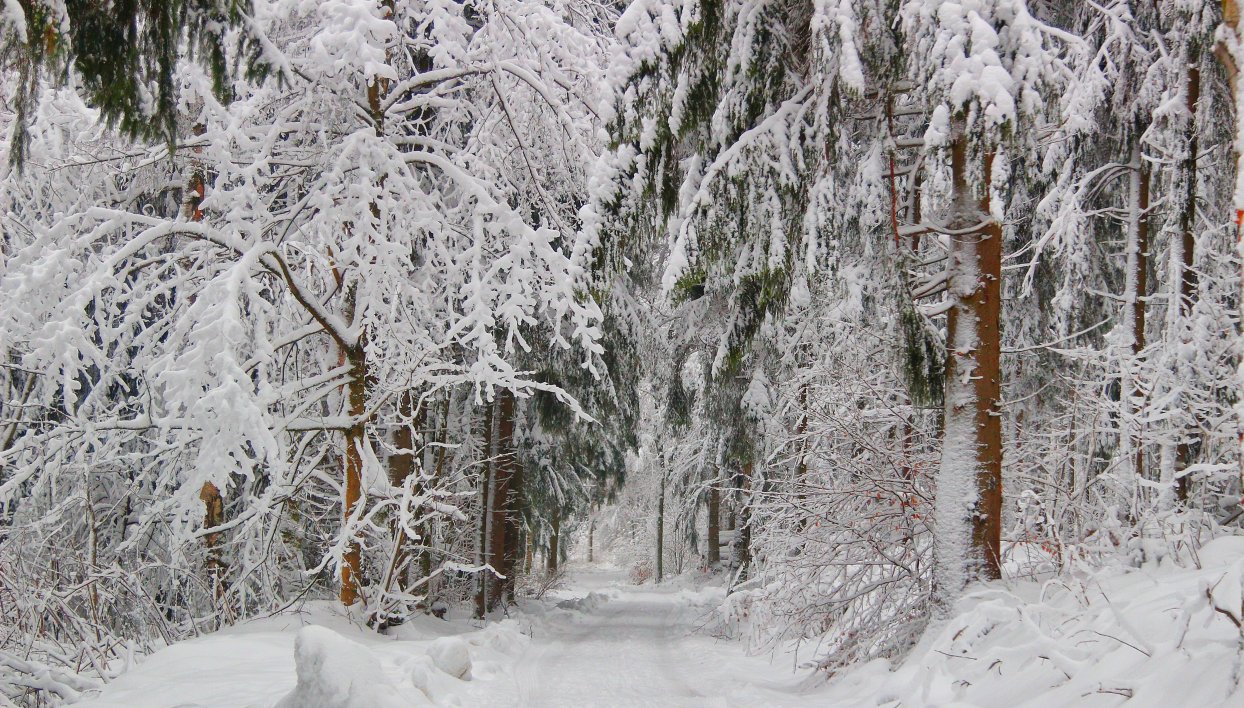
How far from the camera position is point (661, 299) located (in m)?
7.97

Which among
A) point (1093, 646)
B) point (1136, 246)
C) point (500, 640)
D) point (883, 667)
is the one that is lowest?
point (500, 640)

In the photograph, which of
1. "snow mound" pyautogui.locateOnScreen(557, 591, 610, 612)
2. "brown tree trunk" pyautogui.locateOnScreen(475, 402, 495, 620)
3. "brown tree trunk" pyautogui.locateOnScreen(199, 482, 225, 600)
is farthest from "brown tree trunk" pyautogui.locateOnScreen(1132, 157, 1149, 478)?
"snow mound" pyautogui.locateOnScreen(557, 591, 610, 612)

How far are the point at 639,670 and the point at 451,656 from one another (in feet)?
10.3

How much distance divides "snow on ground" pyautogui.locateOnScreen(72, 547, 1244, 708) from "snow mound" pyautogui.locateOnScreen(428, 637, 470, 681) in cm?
1

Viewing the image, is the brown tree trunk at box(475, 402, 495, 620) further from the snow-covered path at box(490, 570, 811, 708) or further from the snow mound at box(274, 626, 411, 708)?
the snow mound at box(274, 626, 411, 708)

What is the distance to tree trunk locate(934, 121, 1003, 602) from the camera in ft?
18.3

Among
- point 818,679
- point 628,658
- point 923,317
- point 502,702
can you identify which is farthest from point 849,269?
point 628,658

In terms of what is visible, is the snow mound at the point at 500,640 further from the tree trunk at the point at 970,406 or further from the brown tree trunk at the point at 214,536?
the tree trunk at the point at 970,406

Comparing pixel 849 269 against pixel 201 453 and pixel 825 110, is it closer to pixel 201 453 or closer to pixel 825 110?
pixel 825 110

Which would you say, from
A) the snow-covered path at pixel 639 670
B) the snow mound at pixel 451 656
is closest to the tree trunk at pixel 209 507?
the snow mound at pixel 451 656

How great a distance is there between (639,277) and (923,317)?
7766 mm

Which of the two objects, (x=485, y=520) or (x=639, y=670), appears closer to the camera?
(x=639, y=670)

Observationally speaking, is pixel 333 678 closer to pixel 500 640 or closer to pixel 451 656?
pixel 451 656

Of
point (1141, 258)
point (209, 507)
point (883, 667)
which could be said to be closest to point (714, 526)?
point (1141, 258)
